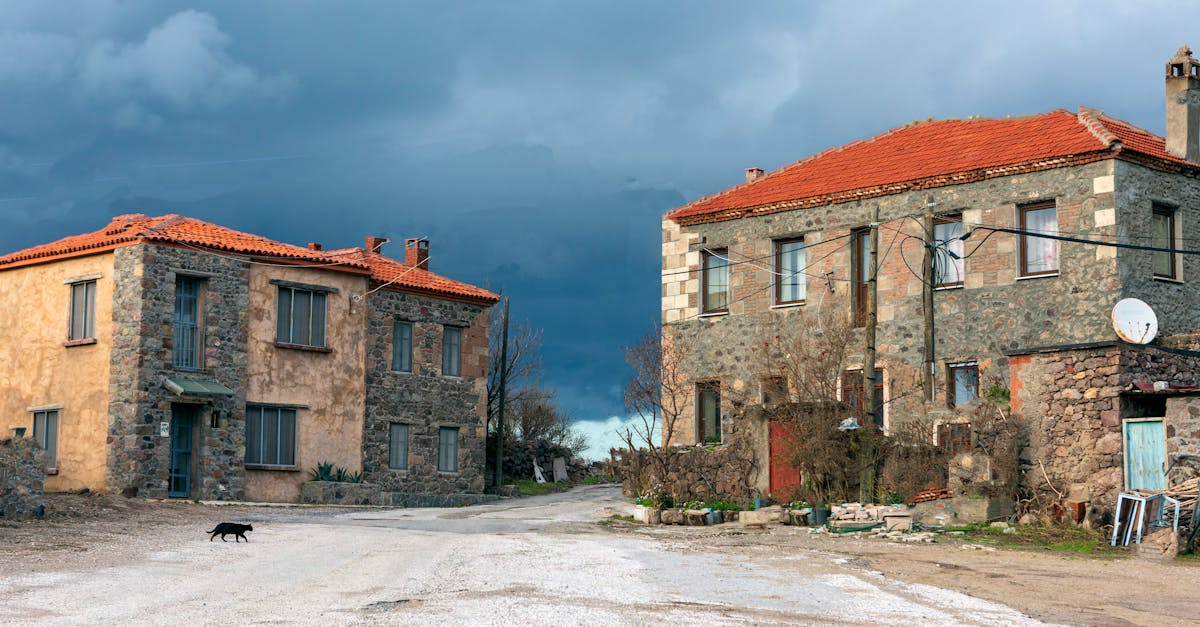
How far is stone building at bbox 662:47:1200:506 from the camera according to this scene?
83.0 feet

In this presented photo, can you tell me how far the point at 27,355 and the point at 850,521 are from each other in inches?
790

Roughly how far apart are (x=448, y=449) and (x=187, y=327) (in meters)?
8.92

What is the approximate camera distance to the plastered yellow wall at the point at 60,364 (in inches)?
1188

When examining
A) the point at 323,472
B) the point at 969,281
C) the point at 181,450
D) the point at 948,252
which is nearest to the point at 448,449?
the point at 323,472

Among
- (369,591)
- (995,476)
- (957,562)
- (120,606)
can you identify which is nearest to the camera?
(120,606)

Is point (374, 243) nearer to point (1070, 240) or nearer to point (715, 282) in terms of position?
point (715, 282)

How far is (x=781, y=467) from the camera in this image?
27297mm

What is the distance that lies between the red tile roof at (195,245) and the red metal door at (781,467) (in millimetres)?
12103

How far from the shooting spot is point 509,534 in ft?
72.9

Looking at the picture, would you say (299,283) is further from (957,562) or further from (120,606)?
(120,606)

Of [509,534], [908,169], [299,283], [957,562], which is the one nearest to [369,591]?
[957,562]

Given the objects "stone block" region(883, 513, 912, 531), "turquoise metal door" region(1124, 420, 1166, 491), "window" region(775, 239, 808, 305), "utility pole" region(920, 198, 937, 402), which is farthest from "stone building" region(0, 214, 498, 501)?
"turquoise metal door" region(1124, 420, 1166, 491)

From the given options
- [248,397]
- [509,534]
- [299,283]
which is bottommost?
[509,534]

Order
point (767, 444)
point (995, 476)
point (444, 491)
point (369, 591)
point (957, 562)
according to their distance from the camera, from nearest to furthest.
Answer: point (369, 591) < point (957, 562) < point (995, 476) < point (767, 444) < point (444, 491)
